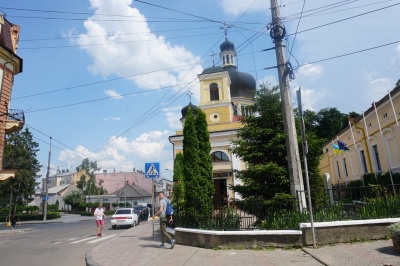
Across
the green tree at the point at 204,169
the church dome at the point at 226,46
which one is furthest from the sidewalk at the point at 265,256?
the church dome at the point at 226,46

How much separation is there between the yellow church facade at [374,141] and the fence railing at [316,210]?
6.05m

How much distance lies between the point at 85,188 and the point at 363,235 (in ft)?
211

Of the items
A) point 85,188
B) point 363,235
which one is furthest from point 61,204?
point 363,235

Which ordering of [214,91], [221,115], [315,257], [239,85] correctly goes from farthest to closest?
[239,85] → [214,91] → [221,115] → [315,257]

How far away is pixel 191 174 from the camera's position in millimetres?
10781

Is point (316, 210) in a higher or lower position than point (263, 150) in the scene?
lower

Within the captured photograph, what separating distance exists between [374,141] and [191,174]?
17696 mm

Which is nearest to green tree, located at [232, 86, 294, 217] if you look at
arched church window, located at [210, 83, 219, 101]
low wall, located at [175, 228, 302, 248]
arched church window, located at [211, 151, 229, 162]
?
low wall, located at [175, 228, 302, 248]

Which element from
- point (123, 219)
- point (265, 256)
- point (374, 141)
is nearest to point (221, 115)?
point (374, 141)

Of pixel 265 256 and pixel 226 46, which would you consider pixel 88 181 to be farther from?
pixel 265 256

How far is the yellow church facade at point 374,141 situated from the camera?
18781 millimetres

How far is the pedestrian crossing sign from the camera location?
12969 mm

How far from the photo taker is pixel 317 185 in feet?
37.6

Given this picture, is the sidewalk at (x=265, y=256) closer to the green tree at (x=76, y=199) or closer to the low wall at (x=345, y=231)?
the low wall at (x=345, y=231)
